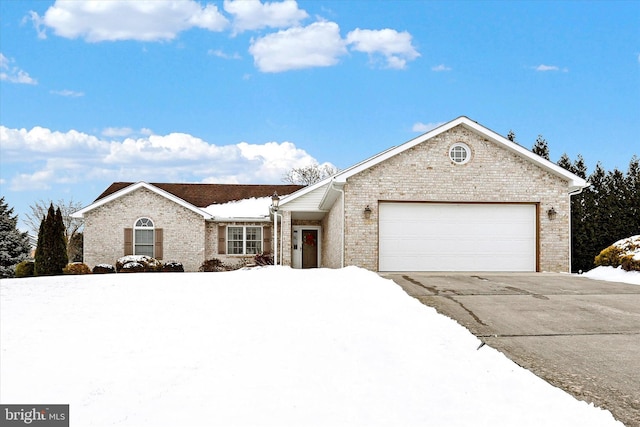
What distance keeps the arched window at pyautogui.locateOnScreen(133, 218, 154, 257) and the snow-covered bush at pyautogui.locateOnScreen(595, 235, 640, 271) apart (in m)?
17.8

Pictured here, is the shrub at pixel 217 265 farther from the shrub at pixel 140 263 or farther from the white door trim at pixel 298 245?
the white door trim at pixel 298 245

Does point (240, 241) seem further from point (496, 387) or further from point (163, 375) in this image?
point (496, 387)

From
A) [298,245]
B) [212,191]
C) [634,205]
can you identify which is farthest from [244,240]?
[634,205]

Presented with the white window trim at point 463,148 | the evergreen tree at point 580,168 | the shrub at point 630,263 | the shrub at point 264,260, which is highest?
the evergreen tree at point 580,168

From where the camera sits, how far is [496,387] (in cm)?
541

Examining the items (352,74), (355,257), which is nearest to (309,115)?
(352,74)

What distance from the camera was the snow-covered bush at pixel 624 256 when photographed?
14.9 metres

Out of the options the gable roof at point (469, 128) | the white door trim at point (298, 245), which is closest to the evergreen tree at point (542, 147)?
the gable roof at point (469, 128)

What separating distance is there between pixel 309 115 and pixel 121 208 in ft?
31.6

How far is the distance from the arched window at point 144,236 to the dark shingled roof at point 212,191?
12.1ft

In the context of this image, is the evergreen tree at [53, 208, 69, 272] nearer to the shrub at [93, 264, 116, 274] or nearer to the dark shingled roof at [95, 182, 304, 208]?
the shrub at [93, 264, 116, 274]

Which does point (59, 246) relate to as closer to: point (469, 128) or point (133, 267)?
point (133, 267)

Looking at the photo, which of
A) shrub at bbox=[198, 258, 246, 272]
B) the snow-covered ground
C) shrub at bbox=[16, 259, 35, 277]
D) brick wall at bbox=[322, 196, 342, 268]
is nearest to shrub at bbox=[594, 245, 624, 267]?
the snow-covered ground

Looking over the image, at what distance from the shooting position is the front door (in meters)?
Answer: 24.7
